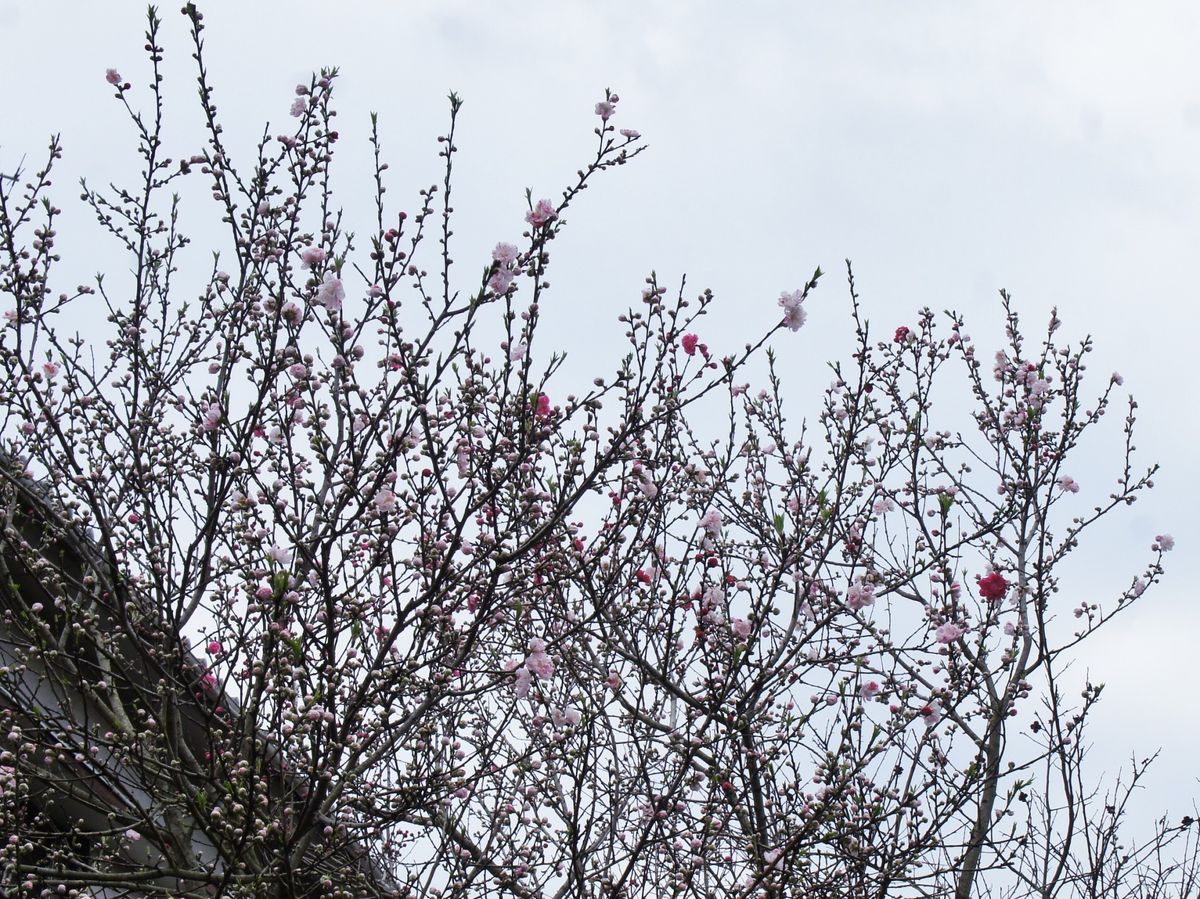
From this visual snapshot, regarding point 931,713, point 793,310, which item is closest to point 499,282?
point 793,310

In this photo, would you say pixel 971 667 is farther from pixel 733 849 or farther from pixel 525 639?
pixel 525 639

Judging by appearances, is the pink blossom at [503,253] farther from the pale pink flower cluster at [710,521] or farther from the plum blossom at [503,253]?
the pale pink flower cluster at [710,521]

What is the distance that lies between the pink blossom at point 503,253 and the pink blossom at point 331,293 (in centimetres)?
75

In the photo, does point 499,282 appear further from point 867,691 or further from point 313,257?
point 867,691

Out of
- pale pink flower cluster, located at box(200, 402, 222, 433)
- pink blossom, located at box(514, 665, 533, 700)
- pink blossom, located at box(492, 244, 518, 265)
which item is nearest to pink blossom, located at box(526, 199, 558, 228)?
pink blossom, located at box(492, 244, 518, 265)

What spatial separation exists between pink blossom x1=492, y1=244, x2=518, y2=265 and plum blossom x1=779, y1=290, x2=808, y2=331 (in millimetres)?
1335

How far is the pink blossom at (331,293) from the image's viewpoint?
15.6 feet

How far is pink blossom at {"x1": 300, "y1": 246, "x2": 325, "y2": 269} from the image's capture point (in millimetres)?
4938

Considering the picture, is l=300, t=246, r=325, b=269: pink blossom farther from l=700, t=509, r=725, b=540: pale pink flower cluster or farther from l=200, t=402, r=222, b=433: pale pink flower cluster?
l=700, t=509, r=725, b=540: pale pink flower cluster

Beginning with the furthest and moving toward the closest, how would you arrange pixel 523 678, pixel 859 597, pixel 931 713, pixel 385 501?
pixel 859 597 → pixel 931 713 → pixel 523 678 → pixel 385 501

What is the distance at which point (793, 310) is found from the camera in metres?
5.09

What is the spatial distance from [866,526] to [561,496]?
3269 mm

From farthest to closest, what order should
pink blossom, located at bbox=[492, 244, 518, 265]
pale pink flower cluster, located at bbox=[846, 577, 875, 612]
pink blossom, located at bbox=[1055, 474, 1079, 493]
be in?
pink blossom, located at bbox=[1055, 474, 1079, 493], pale pink flower cluster, located at bbox=[846, 577, 875, 612], pink blossom, located at bbox=[492, 244, 518, 265]

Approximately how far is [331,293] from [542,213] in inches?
40.3
